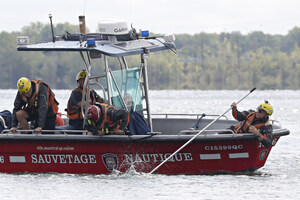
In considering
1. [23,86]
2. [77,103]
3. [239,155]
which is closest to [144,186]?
[239,155]

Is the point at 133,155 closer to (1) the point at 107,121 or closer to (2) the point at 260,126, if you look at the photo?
(1) the point at 107,121

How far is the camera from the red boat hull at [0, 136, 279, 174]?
1409 cm

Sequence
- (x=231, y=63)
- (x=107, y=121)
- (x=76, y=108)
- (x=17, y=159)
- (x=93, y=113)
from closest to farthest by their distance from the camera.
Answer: (x=93, y=113) → (x=107, y=121) → (x=76, y=108) → (x=17, y=159) → (x=231, y=63)

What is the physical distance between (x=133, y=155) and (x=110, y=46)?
199 cm

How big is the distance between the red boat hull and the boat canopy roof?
160cm

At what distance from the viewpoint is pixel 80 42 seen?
46.3 ft

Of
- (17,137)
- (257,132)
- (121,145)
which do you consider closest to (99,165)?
(121,145)

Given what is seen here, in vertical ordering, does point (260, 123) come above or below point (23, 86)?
below

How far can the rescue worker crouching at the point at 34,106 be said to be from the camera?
14203 mm

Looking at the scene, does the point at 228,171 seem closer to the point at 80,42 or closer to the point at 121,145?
the point at 121,145

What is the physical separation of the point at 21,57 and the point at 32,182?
50388 mm

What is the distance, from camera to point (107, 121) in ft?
45.8

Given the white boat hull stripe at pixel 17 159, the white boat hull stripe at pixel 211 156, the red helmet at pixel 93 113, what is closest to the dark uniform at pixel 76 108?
the red helmet at pixel 93 113

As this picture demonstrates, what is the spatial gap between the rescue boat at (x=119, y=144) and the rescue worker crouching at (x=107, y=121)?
12cm
